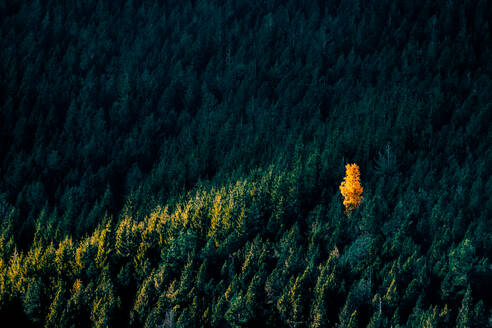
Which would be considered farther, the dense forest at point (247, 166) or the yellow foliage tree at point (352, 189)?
the yellow foliage tree at point (352, 189)

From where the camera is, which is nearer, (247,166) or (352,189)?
A: (352,189)

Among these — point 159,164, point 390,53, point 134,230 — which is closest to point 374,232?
point 134,230

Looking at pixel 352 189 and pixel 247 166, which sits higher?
pixel 247 166

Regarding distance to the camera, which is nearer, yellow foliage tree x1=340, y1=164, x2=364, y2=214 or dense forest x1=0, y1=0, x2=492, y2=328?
dense forest x1=0, y1=0, x2=492, y2=328
